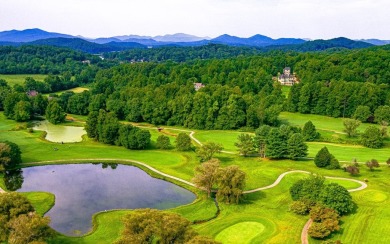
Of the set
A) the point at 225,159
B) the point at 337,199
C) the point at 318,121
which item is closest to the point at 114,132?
the point at 225,159

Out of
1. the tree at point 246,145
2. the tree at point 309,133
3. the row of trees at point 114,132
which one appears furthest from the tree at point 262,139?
the row of trees at point 114,132

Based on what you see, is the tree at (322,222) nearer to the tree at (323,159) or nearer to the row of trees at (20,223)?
the tree at (323,159)

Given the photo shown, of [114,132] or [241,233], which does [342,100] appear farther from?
[241,233]

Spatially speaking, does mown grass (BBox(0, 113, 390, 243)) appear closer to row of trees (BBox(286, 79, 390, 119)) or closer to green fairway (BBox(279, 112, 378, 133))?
green fairway (BBox(279, 112, 378, 133))

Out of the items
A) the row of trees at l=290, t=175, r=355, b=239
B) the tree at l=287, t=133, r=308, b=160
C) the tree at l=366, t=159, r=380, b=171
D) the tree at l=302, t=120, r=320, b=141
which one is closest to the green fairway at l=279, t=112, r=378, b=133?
the tree at l=302, t=120, r=320, b=141

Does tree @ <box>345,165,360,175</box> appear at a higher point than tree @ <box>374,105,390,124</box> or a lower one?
→ lower
